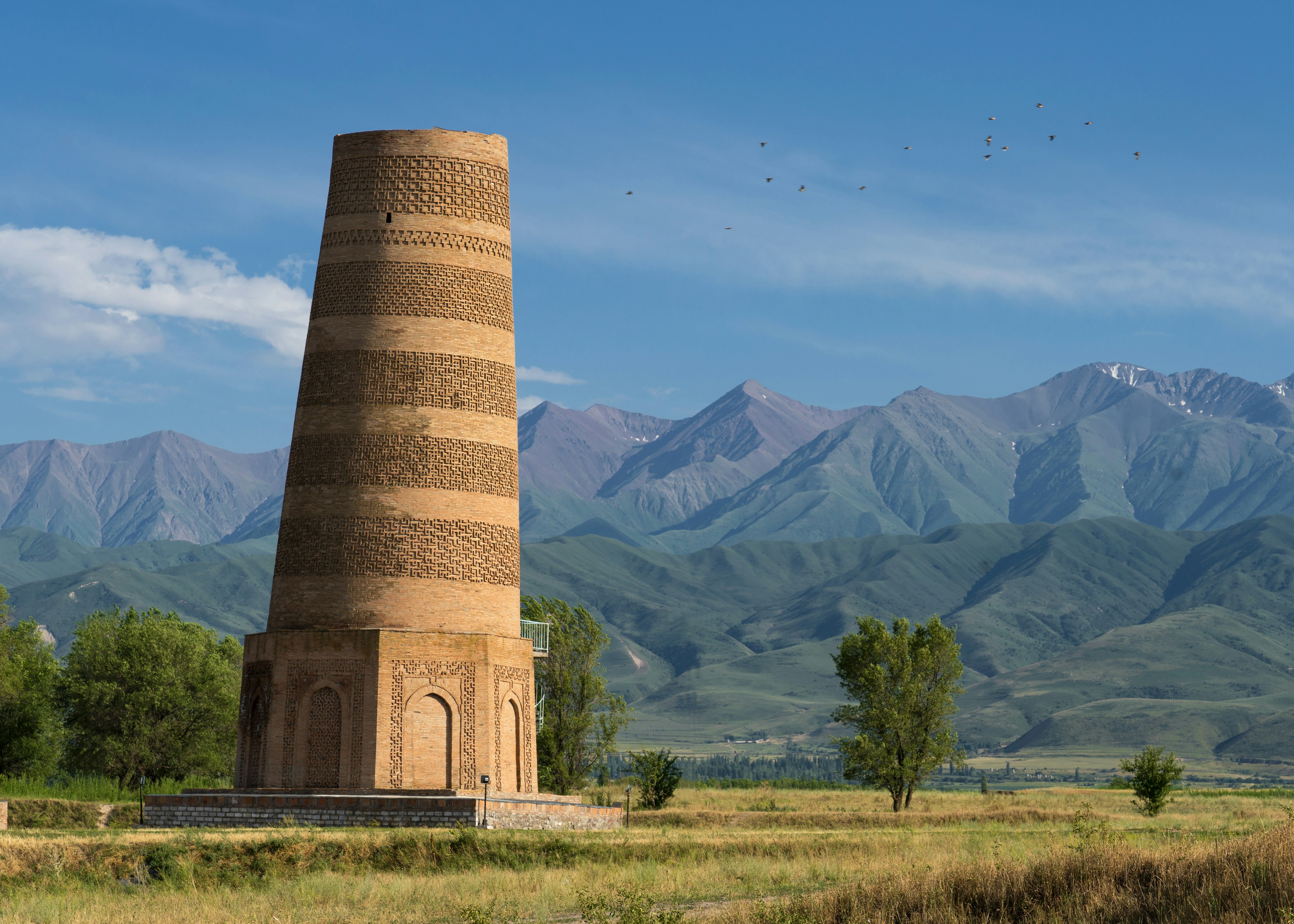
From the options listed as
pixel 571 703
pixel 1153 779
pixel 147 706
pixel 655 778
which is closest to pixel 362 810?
pixel 655 778

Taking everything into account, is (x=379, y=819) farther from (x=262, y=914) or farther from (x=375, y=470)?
(x=262, y=914)

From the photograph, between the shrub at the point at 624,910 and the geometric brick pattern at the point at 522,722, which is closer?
the shrub at the point at 624,910

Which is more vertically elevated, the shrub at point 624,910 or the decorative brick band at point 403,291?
the decorative brick band at point 403,291

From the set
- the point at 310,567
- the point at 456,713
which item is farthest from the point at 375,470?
the point at 456,713

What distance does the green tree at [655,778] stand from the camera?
59531 mm

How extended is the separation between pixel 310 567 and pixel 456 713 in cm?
544

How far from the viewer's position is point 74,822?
149 ft

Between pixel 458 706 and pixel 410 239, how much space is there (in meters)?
12.7

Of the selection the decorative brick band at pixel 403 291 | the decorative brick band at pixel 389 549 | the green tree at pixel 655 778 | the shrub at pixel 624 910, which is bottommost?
the shrub at pixel 624 910

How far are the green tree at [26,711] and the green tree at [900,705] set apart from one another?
33.7m

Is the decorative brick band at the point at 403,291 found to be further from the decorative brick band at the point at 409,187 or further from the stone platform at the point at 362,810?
the stone platform at the point at 362,810

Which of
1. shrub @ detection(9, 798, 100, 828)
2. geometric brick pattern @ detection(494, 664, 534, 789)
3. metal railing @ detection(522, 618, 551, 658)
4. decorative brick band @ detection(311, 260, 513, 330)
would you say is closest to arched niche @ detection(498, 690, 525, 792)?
geometric brick pattern @ detection(494, 664, 534, 789)

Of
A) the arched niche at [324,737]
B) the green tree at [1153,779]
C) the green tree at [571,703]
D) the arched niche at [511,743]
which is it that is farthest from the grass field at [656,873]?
the green tree at [571,703]

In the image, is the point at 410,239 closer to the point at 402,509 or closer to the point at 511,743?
the point at 402,509
